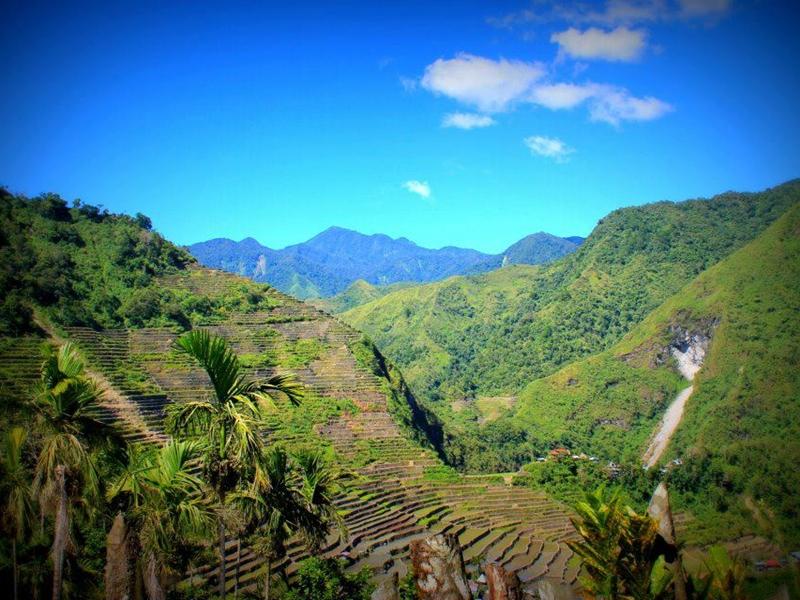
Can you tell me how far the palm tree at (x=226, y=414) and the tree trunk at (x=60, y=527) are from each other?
1.35 meters

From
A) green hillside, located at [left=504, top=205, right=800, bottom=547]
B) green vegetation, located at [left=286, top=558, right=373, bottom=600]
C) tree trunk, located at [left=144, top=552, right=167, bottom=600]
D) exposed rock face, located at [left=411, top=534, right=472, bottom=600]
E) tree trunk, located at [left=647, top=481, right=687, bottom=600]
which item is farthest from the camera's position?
green hillside, located at [left=504, top=205, right=800, bottom=547]

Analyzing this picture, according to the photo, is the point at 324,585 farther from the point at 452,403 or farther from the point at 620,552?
the point at 452,403

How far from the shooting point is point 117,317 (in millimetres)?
50344

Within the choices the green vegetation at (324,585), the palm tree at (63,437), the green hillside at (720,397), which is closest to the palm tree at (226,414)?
the palm tree at (63,437)

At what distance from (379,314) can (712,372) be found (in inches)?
4253

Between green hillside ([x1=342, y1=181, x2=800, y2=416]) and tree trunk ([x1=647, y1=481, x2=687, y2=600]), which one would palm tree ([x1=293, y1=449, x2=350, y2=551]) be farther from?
green hillside ([x1=342, y1=181, x2=800, y2=416])

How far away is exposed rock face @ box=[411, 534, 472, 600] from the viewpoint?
4.07 meters

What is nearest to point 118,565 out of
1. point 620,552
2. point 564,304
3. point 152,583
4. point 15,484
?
point 152,583

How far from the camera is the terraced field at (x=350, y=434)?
31375mm

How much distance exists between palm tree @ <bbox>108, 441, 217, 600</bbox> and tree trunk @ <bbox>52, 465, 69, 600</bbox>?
0.67 m

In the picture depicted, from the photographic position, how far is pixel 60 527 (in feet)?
21.4

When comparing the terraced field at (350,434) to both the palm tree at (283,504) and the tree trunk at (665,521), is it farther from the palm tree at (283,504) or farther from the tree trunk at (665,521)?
the tree trunk at (665,521)

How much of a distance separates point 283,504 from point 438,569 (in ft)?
16.0

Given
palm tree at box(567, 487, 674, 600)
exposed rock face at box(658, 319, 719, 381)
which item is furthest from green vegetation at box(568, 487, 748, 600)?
exposed rock face at box(658, 319, 719, 381)
